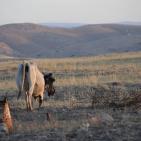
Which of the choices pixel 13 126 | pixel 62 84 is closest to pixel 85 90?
pixel 62 84

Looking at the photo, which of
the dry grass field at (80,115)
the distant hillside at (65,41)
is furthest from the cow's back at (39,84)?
the distant hillside at (65,41)

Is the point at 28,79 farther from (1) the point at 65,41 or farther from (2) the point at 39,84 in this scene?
(1) the point at 65,41

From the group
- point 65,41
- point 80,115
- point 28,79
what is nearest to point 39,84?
point 28,79

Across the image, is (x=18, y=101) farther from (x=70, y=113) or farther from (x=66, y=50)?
Result: (x=66, y=50)

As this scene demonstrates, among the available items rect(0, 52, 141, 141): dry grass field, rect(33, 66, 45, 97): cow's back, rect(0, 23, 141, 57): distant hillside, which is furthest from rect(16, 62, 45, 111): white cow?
rect(0, 23, 141, 57): distant hillside

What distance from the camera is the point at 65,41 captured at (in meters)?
102

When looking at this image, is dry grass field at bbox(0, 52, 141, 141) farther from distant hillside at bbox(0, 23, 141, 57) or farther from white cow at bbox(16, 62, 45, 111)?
distant hillside at bbox(0, 23, 141, 57)

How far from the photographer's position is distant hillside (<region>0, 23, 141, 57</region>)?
8030cm

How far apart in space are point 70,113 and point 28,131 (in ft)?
8.71

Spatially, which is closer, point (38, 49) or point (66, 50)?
point (66, 50)

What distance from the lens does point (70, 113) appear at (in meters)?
13.5

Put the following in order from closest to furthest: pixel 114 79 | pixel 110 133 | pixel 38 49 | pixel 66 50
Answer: pixel 110 133
pixel 114 79
pixel 66 50
pixel 38 49

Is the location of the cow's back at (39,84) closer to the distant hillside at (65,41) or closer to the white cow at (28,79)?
the white cow at (28,79)

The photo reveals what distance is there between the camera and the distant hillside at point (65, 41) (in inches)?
3161
